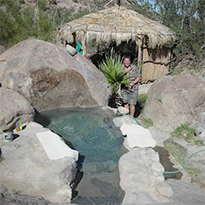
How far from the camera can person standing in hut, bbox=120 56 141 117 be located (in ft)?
18.3

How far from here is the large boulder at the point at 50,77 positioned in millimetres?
5121

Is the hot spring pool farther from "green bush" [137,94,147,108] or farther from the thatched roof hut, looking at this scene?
the thatched roof hut

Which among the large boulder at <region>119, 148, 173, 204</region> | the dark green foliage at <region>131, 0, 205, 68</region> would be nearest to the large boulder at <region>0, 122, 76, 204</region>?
the large boulder at <region>119, 148, 173, 204</region>

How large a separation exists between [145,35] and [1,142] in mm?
6718

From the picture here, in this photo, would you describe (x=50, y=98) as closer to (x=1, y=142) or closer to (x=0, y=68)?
(x=0, y=68)

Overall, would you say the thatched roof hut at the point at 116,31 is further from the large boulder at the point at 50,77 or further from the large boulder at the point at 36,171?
the large boulder at the point at 36,171

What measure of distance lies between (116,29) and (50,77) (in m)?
4.23

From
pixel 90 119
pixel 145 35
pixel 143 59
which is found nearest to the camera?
pixel 90 119

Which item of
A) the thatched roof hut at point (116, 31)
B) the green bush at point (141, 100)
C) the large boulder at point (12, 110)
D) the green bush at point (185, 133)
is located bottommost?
the green bush at point (185, 133)

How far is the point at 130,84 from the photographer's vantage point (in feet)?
18.3

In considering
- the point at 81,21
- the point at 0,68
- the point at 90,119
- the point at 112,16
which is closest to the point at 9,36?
the point at 81,21

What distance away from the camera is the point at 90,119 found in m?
5.07

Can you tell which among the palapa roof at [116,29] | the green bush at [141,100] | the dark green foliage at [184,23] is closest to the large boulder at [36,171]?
the green bush at [141,100]

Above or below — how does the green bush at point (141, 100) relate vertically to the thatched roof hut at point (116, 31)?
below
